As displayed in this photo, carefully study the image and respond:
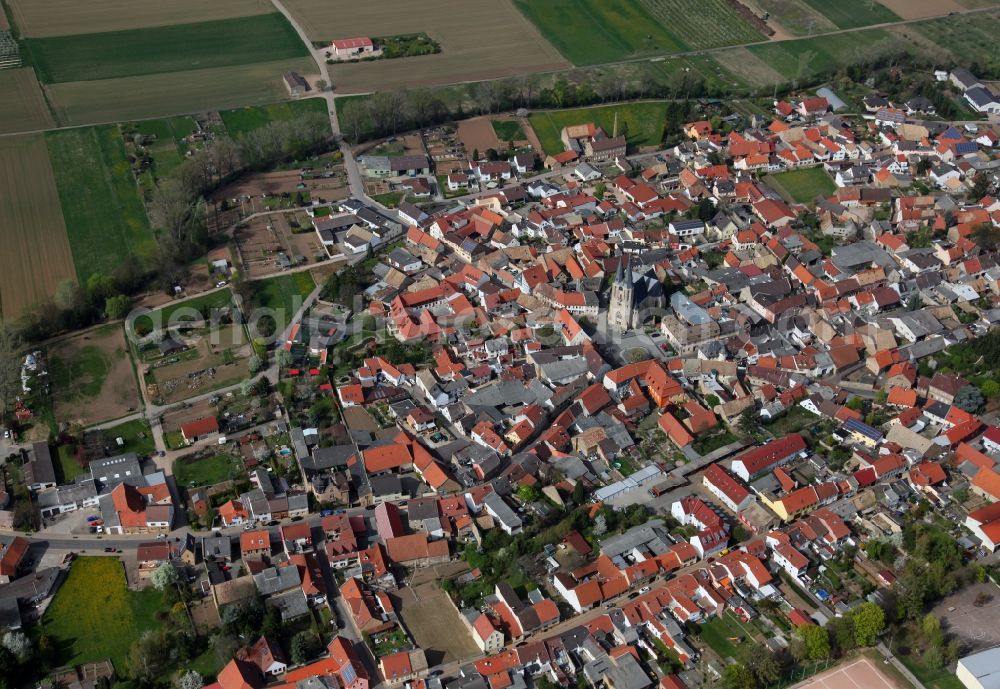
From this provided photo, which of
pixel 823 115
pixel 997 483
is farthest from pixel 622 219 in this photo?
pixel 997 483

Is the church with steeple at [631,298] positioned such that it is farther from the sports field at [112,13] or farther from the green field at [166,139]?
the sports field at [112,13]

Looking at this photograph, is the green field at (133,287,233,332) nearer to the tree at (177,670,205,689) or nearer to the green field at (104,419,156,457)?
the green field at (104,419,156,457)

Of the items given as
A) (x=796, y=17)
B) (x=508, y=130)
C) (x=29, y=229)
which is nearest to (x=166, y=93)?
(x=29, y=229)

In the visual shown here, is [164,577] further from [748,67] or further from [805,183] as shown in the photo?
[748,67]

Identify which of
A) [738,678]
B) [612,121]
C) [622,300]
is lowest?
A: [612,121]

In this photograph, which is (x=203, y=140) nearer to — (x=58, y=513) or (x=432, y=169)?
(x=432, y=169)

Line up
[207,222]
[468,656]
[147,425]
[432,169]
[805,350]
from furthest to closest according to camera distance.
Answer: [432,169], [207,222], [805,350], [147,425], [468,656]
